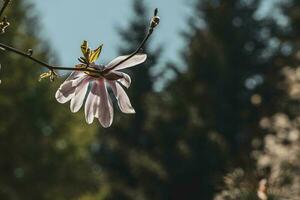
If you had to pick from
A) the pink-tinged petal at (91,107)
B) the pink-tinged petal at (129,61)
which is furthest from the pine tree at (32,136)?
the pink-tinged petal at (129,61)

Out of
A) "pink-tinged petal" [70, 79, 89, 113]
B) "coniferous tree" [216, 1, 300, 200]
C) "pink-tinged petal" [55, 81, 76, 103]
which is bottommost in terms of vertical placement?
"pink-tinged petal" [55, 81, 76, 103]

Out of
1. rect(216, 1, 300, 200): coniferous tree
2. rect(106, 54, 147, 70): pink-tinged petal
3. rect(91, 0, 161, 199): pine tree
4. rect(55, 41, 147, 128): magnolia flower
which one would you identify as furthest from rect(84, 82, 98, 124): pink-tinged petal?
rect(91, 0, 161, 199): pine tree

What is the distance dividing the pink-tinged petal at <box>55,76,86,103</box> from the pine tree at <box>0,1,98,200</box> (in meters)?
10.8

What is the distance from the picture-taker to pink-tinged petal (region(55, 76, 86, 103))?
1.19 meters

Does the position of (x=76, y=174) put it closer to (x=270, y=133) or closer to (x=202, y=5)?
(x=270, y=133)

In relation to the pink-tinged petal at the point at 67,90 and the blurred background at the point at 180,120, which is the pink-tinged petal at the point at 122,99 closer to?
the pink-tinged petal at the point at 67,90

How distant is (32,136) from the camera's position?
42.7 feet

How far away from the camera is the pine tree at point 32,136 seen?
40.7 feet

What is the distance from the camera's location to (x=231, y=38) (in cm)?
1669

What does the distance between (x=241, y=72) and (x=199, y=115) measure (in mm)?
2102

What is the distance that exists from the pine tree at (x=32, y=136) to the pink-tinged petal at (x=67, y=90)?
10.8 meters

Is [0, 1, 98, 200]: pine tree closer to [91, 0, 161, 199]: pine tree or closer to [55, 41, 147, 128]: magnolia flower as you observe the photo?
[91, 0, 161, 199]: pine tree

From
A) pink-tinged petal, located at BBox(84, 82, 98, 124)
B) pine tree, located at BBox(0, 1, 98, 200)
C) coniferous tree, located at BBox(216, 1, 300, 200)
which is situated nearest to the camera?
pink-tinged petal, located at BBox(84, 82, 98, 124)

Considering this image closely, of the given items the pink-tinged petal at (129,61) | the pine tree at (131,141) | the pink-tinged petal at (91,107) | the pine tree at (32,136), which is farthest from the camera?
the pine tree at (131,141)
